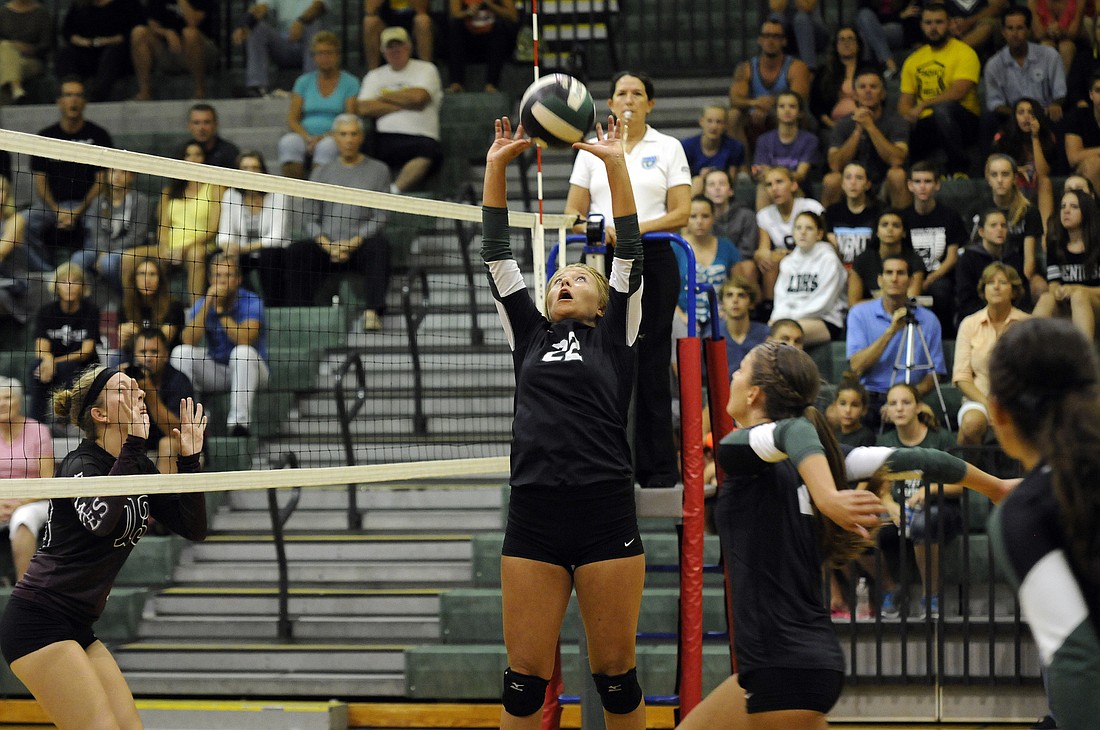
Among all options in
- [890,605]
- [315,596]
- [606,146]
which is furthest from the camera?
[315,596]

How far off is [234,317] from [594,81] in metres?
5.16

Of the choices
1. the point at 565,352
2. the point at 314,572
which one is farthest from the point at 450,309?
the point at 565,352

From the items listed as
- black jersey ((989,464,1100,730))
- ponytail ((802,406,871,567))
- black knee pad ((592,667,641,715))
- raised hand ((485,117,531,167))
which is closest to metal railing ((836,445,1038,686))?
black knee pad ((592,667,641,715))

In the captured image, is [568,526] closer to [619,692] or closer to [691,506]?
[619,692]

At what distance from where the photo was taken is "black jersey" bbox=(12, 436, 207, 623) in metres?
4.61

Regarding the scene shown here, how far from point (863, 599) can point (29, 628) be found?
4.68m

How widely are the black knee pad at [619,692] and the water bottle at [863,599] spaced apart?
3163mm

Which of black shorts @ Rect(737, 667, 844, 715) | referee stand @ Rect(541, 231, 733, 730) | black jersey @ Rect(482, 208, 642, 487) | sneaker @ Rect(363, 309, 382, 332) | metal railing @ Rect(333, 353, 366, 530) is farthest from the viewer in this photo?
sneaker @ Rect(363, 309, 382, 332)

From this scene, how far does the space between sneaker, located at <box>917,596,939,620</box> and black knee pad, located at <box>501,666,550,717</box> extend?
3.26m

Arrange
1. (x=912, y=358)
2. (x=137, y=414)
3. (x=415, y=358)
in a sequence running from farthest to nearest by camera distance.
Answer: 1. (x=415, y=358)
2. (x=912, y=358)
3. (x=137, y=414)

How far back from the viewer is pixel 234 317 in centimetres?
870

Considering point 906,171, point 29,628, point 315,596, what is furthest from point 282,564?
point 906,171

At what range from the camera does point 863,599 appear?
7.52 m

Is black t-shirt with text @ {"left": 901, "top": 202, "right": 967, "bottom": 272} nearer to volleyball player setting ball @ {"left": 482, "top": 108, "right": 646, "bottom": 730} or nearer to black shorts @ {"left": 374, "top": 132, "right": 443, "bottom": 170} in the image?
black shorts @ {"left": 374, "top": 132, "right": 443, "bottom": 170}
